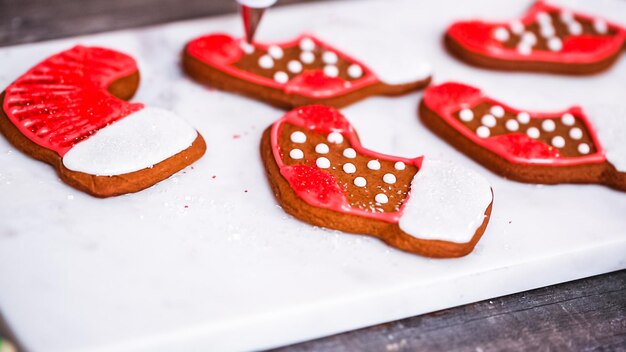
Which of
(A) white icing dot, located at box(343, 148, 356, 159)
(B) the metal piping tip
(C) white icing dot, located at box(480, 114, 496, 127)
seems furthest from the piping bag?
(C) white icing dot, located at box(480, 114, 496, 127)

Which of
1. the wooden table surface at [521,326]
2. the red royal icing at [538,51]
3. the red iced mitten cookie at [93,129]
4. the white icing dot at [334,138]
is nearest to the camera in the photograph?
the wooden table surface at [521,326]

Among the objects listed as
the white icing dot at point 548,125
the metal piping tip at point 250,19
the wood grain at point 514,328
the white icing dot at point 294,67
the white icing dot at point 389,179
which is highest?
the metal piping tip at point 250,19

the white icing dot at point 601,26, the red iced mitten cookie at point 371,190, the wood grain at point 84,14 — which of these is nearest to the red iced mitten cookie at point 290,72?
the red iced mitten cookie at point 371,190

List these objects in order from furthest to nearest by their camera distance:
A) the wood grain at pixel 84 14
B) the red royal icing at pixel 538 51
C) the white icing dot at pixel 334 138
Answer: the wood grain at pixel 84 14, the red royal icing at pixel 538 51, the white icing dot at pixel 334 138

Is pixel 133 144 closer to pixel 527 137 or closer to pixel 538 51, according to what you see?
pixel 527 137

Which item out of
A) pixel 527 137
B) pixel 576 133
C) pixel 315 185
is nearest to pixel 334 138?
pixel 315 185

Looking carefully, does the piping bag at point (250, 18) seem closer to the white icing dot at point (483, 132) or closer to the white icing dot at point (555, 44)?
the white icing dot at point (483, 132)
